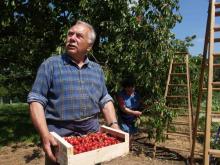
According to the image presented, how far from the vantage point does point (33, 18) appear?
9.02m

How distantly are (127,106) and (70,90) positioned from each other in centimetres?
362

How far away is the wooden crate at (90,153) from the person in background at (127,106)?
11.3 feet

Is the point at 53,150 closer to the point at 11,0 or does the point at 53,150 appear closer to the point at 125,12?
the point at 125,12

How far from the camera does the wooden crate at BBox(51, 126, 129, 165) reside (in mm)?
2434

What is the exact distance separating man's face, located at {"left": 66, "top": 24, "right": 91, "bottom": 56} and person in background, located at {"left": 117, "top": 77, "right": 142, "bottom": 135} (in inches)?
132

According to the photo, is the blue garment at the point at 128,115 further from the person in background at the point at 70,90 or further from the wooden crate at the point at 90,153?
the wooden crate at the point at 90,153

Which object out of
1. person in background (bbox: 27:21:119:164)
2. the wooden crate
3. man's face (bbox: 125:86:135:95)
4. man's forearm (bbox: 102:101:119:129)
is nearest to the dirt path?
man's face (bbox: 125:86:135:95)

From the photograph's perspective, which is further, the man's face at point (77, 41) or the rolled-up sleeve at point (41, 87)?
the man's face at point (77, 41)

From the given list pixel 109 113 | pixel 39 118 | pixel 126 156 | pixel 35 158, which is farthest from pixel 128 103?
pixel 39 118

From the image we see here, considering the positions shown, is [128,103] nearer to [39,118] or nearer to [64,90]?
[64,90]

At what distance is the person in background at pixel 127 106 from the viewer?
21.0ft

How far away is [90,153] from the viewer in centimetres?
257

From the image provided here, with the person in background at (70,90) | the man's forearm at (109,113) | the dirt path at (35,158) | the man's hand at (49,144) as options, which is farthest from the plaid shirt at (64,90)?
the dirt path at (35,158)

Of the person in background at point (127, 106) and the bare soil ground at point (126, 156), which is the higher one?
the person in background at point (127, 106)
